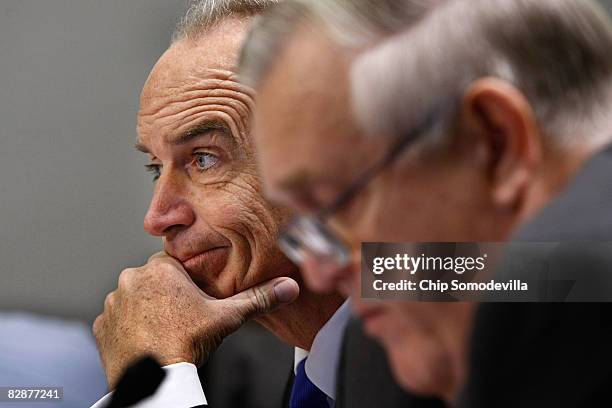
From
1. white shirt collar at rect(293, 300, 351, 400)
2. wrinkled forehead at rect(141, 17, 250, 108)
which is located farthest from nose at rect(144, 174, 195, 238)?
white shirt collar at rect(293, 300, 351, 400)

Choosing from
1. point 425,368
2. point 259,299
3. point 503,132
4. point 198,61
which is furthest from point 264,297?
point 503,132

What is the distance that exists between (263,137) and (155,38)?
1.57ft

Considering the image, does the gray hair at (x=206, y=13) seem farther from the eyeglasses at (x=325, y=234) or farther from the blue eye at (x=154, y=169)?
the eyeglasses at (x=325, y=234)

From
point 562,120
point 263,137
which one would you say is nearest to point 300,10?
point 263,137

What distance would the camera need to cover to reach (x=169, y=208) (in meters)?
1.22

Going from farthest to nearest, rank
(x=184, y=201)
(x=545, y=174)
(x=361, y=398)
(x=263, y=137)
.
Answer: (x=184, y=201) < (x=361, y=398) < (x=263, y=137) < (x=545, y=174)

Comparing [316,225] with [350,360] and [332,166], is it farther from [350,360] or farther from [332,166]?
[350,360]

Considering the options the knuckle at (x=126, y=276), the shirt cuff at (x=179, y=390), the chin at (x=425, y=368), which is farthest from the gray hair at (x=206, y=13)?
the chin at (x=425, y=368)

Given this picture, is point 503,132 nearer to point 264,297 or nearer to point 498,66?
point 498,66

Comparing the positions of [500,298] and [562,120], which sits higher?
[562,120]

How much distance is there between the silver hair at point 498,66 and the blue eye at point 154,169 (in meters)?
0.53

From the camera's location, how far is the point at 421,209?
2.53 ft

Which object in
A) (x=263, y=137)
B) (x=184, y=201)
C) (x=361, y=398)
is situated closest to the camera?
(x=263, y=137)

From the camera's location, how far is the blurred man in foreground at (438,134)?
0.73 metres
